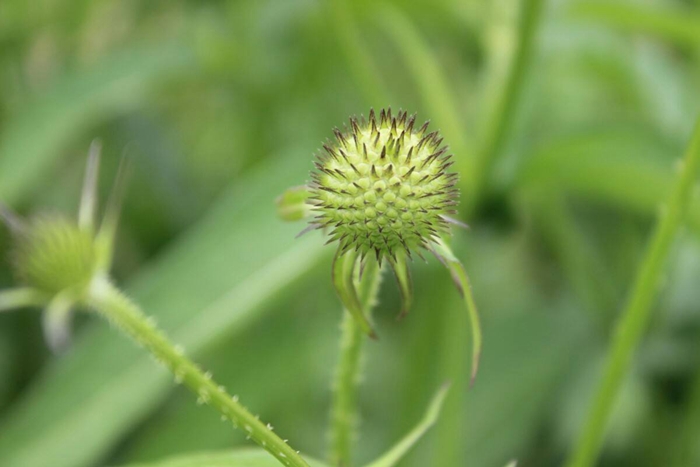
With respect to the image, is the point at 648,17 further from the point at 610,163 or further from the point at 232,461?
the point at 232,461

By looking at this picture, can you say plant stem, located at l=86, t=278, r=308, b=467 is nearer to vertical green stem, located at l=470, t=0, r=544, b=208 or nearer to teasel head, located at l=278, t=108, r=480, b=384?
teasel head, located at l=278, t=108, r=480, b=384

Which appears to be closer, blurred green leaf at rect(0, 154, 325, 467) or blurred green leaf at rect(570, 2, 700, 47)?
blurred green leaf at rect(0, 154, 325, 467)

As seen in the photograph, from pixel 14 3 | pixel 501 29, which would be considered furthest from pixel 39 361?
pixel 501 29

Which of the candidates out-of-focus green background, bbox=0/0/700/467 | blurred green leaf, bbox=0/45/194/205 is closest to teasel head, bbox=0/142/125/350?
out-of-focus green background, bbox=0/0/700/467

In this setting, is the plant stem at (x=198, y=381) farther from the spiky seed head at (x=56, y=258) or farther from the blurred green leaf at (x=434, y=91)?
the blurred green leaf at (x=434, y=91)

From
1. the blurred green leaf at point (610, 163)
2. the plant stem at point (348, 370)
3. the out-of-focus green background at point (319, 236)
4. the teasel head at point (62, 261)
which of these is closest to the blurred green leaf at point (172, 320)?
the out-of-focus green background at point (319, 236)

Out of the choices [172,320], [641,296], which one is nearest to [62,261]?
[172,320]
